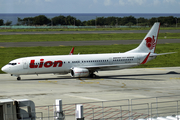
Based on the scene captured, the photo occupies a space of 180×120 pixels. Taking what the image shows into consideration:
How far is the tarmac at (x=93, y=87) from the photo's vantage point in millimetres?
40188

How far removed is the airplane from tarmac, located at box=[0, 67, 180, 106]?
5.39 ft

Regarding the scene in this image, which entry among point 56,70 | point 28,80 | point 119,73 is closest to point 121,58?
point 119,73

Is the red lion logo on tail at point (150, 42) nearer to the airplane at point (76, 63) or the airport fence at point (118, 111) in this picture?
the airplane at point (76, 63)

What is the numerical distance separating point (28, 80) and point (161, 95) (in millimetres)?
23923

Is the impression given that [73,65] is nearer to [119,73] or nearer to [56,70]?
[56,70]

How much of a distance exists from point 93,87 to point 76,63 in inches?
368

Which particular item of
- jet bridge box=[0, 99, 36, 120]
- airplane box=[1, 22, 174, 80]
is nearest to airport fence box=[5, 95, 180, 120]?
jet bridge box=[0, 99, 36, 120]

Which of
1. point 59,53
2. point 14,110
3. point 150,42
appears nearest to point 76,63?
point 150,42

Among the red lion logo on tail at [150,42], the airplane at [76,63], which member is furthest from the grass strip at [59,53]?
the airplane at [76,63]

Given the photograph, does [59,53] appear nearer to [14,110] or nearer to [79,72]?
[79,72]

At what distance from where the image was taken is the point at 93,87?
4731cm

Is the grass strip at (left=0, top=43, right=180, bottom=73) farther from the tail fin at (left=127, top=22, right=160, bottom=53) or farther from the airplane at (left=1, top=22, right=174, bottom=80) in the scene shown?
the airplane at (left=1, top=22, right=174, bottom=80)

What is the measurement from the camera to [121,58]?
5772 centimetres

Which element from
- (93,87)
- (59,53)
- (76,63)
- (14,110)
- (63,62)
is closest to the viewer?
(14,110)
